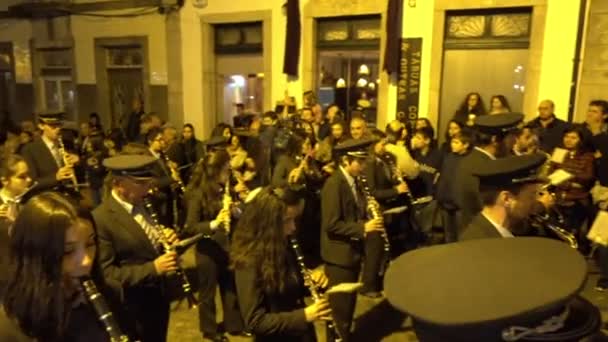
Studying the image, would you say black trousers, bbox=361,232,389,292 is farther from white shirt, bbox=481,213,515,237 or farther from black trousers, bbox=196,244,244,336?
white shirt, bbox=481,213,515,237

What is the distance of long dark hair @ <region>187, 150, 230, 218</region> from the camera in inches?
192

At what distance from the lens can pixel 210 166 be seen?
4.97 meters

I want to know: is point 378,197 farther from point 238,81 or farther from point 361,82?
point 238,81

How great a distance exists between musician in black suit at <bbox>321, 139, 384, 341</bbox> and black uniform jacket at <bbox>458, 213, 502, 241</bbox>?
1.71m

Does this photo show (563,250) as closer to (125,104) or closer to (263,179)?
(263,179)

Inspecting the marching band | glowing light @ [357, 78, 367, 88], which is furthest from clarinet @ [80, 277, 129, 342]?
glowing light @ [357, 78, 367, 88]

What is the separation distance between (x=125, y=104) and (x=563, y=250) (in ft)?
50.2

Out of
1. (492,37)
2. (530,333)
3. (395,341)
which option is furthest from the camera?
(492,37)

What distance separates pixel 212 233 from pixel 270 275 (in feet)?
5.94

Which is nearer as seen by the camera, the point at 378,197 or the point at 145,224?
the point at 145,224

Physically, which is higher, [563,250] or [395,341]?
[563,250]

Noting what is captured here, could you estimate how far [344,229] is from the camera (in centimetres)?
469

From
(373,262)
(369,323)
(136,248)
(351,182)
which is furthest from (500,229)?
(373,262)

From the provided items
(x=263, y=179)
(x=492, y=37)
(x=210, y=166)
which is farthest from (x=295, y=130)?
(x=492, y=37)
